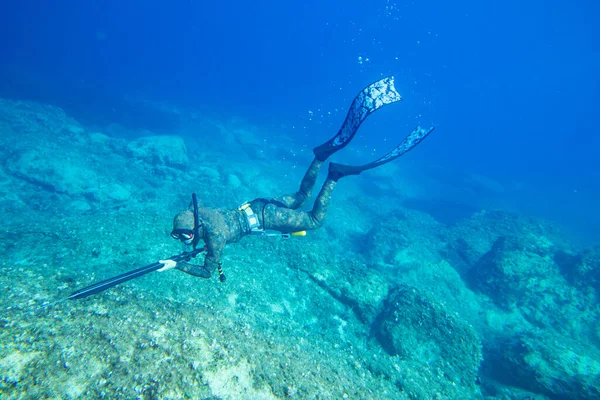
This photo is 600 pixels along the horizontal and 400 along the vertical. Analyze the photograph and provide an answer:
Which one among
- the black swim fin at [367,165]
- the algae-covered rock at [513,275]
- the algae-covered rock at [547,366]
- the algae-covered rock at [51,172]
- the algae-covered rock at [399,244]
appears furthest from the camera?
the algae-covered rock at [51,172]

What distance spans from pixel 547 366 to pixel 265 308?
6.65 metres

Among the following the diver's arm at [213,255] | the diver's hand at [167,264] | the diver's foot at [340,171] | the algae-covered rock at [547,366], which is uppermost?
the diver's foot at [340,171]

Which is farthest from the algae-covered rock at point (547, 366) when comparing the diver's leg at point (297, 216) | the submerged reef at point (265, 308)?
the diver's leg at point (297, 216)

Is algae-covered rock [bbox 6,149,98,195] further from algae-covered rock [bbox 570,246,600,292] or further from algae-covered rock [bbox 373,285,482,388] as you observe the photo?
algae-covered rock [bbox 570,246,600,292]

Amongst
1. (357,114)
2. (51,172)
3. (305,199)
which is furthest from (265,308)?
(51,172)

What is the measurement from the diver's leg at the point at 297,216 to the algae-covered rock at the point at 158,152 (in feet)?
47.5

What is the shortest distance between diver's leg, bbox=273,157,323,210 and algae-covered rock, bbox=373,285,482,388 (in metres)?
3.36

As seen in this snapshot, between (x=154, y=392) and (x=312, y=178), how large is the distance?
204 inches

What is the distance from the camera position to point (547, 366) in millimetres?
6301

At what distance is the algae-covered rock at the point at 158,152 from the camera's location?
18.2 m

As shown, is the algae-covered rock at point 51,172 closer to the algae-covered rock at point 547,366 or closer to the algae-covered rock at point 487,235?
the algae-covered rock at point 547,366

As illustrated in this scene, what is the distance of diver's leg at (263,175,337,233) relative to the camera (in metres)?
6.58

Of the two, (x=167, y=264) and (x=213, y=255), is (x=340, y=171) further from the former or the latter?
(x=167, y=264)

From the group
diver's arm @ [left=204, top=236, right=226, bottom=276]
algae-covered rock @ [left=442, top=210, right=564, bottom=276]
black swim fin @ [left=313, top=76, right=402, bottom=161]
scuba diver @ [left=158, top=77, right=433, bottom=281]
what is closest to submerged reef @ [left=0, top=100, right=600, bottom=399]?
algae-covered rock @ [left=442, top=210, right=564, bottom=276]
